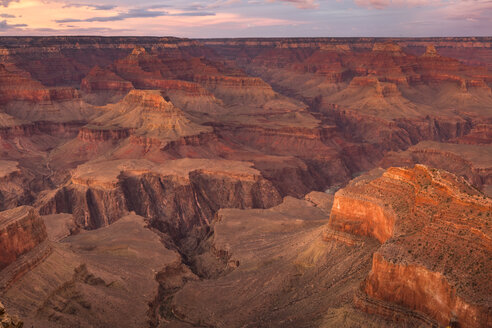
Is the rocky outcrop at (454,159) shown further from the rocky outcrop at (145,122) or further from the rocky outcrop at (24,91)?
the rocky outcrop at (24,91)

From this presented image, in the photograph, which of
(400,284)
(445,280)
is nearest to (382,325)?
(400,284)

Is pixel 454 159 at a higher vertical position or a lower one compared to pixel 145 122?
lower

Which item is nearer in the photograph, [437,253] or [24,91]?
[437,253]

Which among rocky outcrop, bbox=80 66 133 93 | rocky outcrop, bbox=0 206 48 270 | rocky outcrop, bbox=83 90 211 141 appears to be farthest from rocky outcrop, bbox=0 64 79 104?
rocky outcrop, bbox=0 206 48 270

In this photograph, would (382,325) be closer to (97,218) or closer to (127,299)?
(127,299)

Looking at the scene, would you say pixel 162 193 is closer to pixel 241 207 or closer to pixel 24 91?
pixel 241 207

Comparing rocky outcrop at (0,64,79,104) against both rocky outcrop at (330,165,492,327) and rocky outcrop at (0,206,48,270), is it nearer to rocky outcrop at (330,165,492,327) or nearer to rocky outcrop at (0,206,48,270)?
rocky outcrop at (0,206,48,270)

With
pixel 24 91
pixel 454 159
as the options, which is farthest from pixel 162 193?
pixel 24 91
